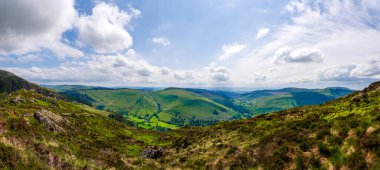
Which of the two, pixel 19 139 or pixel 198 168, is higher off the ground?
pixel 19 139

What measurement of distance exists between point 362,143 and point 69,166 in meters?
18.3

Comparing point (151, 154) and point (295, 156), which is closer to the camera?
point (295, 156)

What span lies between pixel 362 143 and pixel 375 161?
8.10ft

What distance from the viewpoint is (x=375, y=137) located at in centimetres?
1524

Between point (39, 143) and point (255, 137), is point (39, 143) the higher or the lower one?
the higher one

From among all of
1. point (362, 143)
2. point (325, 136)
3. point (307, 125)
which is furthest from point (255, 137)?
point (362, 143)

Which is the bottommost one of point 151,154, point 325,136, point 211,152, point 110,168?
point 151,154

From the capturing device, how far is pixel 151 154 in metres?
54.2

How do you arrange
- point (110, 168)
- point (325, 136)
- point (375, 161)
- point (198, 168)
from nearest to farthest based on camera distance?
point (375, 161), point (110, 168), point (325, 136), point (198, 168)

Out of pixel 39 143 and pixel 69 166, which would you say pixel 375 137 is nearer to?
pixel 69 166

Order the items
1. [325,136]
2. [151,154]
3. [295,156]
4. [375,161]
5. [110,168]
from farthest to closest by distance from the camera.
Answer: [151,154], [325,136], [295,156], [110,168], [375,161]

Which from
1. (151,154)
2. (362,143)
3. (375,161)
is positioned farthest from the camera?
(151,154)

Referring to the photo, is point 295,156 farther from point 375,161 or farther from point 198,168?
point 198,168

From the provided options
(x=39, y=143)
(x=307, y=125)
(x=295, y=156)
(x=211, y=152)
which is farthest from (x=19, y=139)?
(x=307, y=125)
